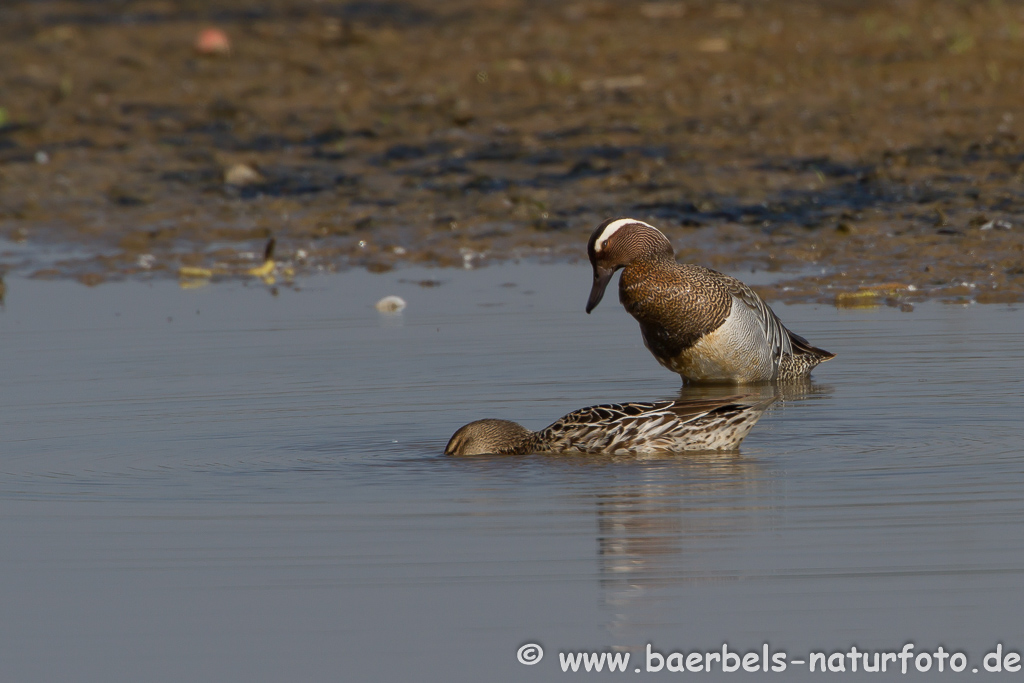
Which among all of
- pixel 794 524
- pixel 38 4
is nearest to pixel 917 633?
pixel 794 524

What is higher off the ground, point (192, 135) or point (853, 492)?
point (192, 135)

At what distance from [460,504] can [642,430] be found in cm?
140

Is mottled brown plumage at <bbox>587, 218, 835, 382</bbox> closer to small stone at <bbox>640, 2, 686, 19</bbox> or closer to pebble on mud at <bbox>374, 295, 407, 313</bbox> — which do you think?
pebble on mud at <bbox>374, 295, 407, 313</bbox>

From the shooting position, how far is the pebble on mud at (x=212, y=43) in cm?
2456

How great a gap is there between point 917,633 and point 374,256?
10.6 metres

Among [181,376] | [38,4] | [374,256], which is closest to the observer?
[181,376]

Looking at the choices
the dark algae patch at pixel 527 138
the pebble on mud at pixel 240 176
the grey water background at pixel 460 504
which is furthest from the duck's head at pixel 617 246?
the pebble on mud at pixel 240 176

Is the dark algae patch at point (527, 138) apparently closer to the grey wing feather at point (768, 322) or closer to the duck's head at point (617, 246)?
the grey wing feather at point (768, 322)

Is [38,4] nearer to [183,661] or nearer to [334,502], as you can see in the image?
[334,502]

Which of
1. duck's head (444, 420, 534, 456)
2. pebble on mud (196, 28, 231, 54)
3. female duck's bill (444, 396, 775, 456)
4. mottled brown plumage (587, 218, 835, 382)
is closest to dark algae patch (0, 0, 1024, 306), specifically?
pebble on mud (196, 28, 231, 54)

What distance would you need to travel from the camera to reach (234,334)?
12438mm

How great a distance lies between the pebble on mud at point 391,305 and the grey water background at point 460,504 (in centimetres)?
40

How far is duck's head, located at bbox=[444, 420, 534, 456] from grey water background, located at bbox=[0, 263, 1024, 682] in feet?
0.37

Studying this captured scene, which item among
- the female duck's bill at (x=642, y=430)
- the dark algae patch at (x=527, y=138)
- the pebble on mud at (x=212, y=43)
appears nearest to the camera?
the female duck's bill at (x=642, y=430)
